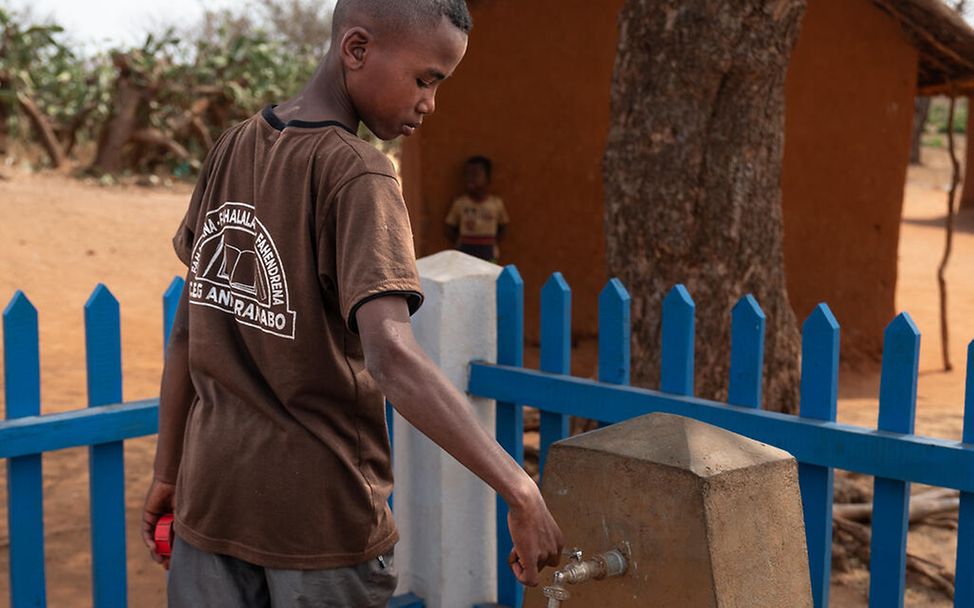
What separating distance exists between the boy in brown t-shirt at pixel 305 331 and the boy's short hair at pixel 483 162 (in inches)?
231

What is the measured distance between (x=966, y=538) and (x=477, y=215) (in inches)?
218

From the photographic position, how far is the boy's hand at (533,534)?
151cm

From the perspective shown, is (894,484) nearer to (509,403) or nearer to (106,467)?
(509,403)

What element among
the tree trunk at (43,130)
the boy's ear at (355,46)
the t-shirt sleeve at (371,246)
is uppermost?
the tree trunk at (43,130)

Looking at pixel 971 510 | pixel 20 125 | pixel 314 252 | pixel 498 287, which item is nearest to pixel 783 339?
pixel 498 287

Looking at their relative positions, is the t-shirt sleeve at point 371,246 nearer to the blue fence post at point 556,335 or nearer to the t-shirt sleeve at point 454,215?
the blue fence post at point 556,335

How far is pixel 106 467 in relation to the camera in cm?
277

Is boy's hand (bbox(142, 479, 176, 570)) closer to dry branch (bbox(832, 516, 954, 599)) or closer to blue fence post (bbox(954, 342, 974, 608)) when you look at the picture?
blue fence post (bbox(954, 342, 974, 608))

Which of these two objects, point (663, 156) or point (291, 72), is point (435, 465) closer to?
point (663, 156)

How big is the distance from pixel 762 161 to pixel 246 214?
9.11 feet

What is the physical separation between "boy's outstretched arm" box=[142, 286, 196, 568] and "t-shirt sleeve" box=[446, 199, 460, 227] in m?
5.68

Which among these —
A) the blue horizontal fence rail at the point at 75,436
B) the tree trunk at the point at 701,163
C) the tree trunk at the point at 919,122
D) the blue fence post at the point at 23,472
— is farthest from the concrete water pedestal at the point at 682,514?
the tree trunk at the point at 919,122

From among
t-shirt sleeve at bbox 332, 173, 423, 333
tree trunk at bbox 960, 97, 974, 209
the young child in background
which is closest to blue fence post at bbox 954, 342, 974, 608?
t-shirt sleeve at bbox 332, 173, 423, 333

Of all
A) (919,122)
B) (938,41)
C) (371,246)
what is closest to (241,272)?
(371,246)
